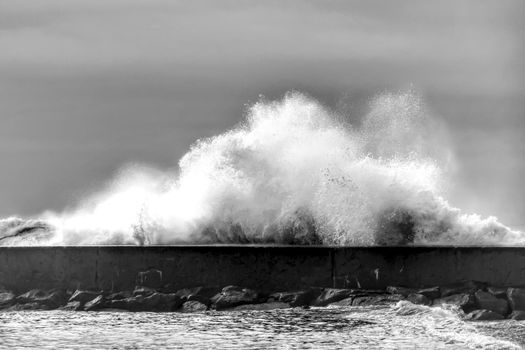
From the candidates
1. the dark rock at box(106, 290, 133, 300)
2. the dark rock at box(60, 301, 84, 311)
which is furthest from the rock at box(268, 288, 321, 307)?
the dark rock at box(60, 301, 84, 311)

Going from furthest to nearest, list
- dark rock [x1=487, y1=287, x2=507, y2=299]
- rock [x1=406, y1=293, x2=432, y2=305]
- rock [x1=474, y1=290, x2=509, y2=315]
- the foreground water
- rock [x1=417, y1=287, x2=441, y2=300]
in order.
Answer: rock [x1=417, y1=287, x2=441, y2=300] < rock [x1=406, y1=293, x2=432, y2=305] < dark rock [x1=487, y1=287, x2=507, y2=299] < rock [x1=474, y1=290, x2=509, y2=315] < the foreground water

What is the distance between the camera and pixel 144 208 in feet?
50.1

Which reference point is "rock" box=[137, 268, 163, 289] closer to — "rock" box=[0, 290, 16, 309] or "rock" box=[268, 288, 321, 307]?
"rock" box=[268, 288, 321, 307]

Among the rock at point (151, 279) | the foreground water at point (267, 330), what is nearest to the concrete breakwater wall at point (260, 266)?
the rock at point (151, 279)

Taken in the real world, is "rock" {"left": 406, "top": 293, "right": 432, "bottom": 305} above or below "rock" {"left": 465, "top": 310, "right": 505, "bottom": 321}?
above

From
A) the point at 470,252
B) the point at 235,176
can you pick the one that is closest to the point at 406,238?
the point at 470,252

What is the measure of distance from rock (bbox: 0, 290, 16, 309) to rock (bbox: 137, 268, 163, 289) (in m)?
1.85

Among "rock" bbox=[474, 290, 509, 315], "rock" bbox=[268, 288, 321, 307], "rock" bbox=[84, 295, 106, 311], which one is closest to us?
"rock" bbox=[474, 290, 509, 315]

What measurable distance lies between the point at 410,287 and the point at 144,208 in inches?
193

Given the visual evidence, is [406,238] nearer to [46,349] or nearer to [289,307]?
[289,307]

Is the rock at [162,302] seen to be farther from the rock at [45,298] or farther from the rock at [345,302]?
the rock at [345,302]

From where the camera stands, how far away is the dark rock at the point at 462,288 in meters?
12.0

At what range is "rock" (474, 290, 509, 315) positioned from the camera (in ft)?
37.6

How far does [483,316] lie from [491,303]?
38 cm
